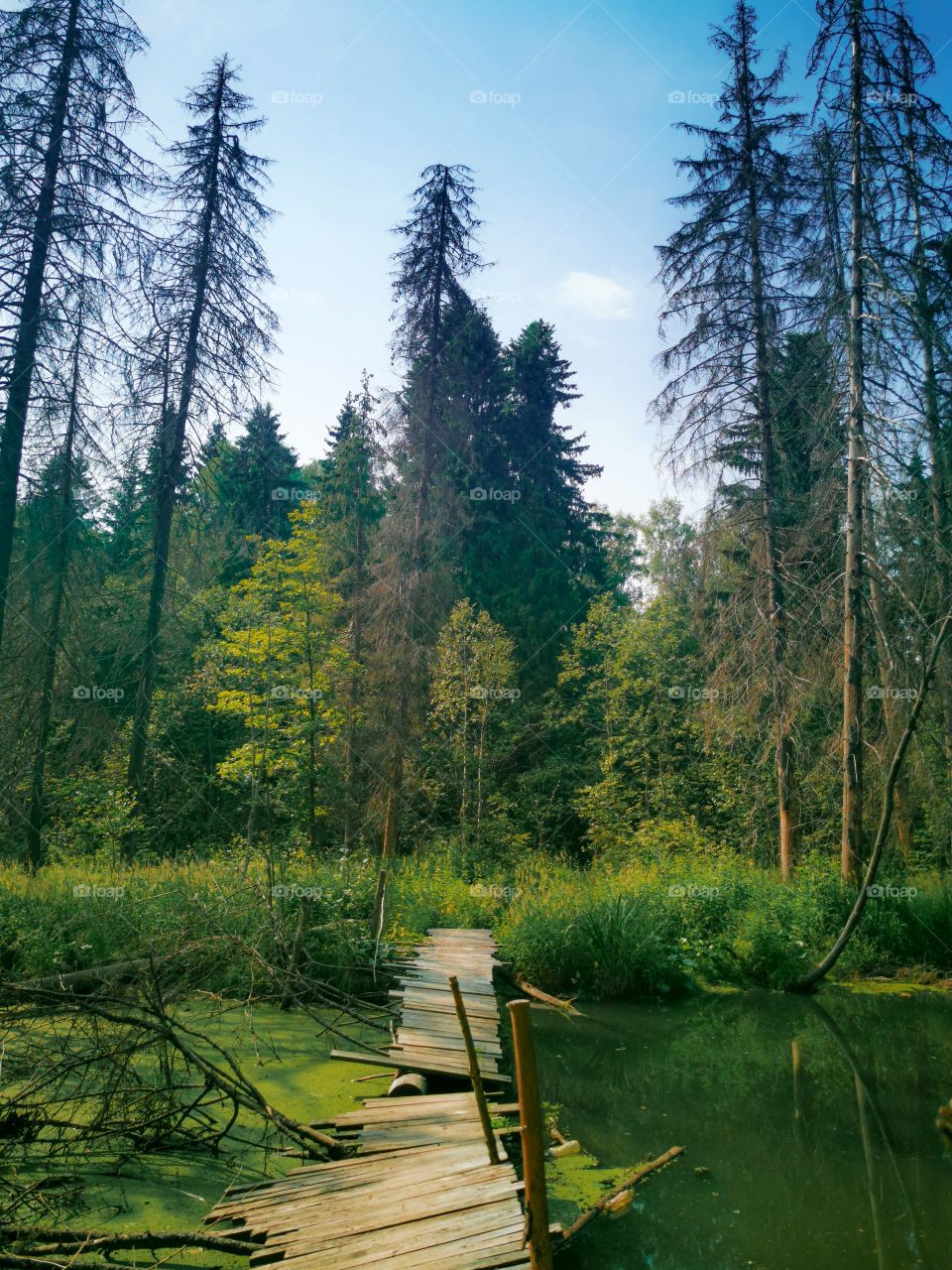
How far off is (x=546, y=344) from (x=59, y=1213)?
95.4 feet

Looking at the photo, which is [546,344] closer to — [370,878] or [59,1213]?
[370,878]

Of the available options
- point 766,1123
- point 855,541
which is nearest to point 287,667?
point 855,541

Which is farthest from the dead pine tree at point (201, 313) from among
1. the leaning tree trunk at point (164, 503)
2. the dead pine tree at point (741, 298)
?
the dead pine tree at point (741, 298)

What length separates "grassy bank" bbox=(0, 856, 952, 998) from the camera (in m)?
9.02

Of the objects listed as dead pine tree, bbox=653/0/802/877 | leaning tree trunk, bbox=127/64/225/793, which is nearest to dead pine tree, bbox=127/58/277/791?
leaning tree trunk, bbox=127/64/225/793

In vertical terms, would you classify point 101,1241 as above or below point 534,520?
below

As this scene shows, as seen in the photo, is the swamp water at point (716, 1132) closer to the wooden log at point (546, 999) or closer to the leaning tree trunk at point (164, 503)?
the wooden log at point (546, 999)

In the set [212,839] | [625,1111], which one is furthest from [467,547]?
[625,1111]

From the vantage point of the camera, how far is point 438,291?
18.9 m

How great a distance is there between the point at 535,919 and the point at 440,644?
413 inches

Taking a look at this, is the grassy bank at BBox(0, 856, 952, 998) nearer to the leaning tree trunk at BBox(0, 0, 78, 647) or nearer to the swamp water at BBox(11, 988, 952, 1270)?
the swamp water at BBox(11, 988, 952, 1270)

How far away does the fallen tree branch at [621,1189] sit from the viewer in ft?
14.7

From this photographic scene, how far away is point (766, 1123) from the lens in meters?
6.38

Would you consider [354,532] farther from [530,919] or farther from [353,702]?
[530,919]
